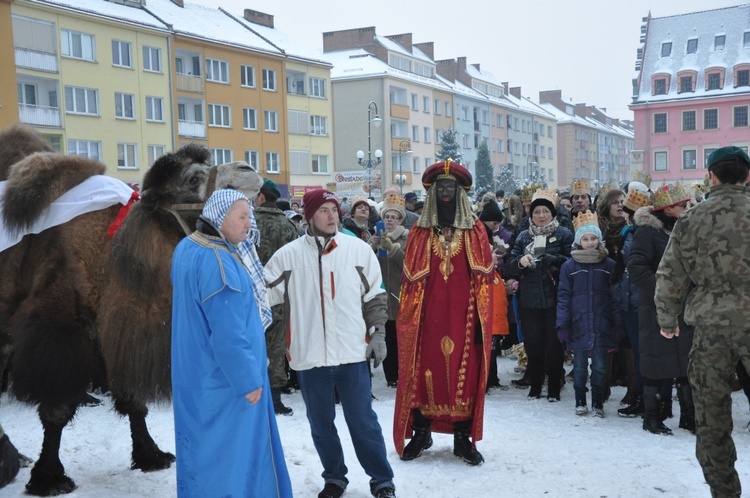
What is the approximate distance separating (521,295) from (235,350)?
4831 millimetres

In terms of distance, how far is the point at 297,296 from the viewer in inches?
200

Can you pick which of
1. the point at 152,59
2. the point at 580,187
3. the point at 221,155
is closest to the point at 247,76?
the point at 221,155

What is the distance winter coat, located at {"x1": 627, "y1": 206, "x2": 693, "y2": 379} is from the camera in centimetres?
660

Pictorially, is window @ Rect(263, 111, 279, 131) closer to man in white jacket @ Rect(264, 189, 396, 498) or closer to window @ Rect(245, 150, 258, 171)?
window @ Rect(245, 150, 258, 171)

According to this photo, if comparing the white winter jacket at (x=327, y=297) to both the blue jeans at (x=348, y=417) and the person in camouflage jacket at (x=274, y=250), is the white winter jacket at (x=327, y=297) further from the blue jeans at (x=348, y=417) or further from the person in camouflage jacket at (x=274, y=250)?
the person in camouflage jacket at (x=274, y=250)

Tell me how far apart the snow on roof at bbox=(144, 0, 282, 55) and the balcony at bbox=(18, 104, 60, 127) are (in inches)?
312

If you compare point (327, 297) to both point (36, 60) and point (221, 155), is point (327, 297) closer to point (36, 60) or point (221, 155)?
point (36, 60)

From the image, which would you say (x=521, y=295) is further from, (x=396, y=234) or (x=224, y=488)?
(x=224, y=488)

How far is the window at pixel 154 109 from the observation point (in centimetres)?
3847

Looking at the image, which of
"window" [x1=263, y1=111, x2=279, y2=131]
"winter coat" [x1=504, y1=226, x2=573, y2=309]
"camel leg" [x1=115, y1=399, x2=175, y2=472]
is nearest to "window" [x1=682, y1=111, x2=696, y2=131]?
"window" [x1=263, y1=111, x2=279, y2=131]

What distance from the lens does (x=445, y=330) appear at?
6086 millimetres

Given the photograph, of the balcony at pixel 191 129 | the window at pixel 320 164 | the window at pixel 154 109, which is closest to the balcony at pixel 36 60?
the window at pixel 154 109

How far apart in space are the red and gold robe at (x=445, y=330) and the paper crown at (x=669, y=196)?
1807 mm

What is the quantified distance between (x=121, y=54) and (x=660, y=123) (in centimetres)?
4440
